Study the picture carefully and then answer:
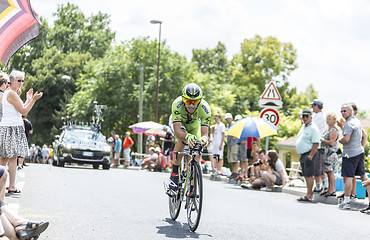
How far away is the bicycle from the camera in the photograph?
26.1ft

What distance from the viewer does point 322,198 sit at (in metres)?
13.8

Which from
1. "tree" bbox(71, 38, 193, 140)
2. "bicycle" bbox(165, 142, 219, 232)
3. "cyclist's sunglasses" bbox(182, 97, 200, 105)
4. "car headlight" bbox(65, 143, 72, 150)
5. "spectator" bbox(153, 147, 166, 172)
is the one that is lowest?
"bicycle" bbox(165, 142, 219, 232)

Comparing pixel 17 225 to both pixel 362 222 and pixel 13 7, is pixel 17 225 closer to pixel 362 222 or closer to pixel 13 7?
pixel 13 7

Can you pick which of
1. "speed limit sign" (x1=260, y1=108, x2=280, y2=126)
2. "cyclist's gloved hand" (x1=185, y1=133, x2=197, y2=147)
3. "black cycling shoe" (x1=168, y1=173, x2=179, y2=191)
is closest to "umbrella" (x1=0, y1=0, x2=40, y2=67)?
"cyclist's gloved hand" (x1=185, y1=133, x2=197, y2=147)

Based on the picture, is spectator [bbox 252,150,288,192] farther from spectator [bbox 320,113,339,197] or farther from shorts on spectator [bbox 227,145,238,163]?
spectator [bbox 320,113,339,197]

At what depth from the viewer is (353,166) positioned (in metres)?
12.6

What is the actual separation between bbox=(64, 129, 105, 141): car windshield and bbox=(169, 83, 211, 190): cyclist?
54.1 ft

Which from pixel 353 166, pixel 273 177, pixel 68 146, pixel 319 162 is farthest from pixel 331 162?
pixel 68 146

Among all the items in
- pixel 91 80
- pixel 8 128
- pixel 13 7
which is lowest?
pixel 8 128

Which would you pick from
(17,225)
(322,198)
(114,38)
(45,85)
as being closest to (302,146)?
(322,198)

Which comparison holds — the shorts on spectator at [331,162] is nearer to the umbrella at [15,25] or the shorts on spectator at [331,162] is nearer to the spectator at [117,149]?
the umbrella at [15,25]

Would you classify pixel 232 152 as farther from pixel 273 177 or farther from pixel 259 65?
pixel 259 65

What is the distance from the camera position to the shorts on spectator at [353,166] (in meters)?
12.5

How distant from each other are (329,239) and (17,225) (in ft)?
13.0
